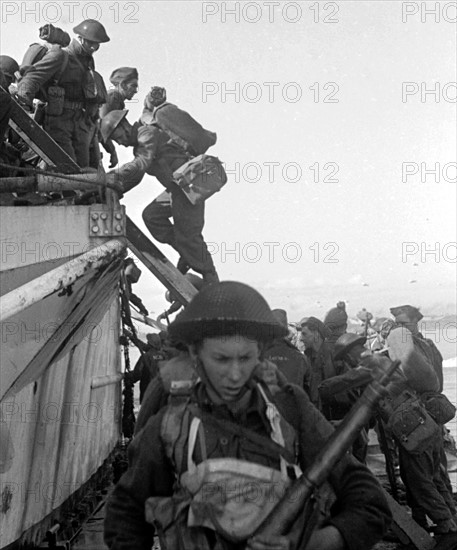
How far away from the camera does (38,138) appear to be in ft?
20.0

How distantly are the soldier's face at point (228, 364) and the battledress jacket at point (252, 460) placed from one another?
0.07m

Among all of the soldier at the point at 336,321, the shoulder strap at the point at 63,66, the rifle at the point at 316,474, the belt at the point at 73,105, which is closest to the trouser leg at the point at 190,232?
the belt at the point at 73,105

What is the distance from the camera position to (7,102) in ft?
15.9

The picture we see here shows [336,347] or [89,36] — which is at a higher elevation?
[89,36]

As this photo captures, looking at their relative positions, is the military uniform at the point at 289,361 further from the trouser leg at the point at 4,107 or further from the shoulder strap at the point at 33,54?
the shoulder strap at the point at 33,54

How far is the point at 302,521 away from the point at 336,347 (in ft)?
20.5

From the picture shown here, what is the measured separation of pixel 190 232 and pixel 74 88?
1.98m

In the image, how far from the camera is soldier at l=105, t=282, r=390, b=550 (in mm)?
2217

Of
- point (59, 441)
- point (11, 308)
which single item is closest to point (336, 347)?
point (59, 441)

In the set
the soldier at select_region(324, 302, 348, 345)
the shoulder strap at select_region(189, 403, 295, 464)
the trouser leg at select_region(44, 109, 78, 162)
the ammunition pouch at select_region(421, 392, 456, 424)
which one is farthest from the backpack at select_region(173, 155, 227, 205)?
the shoulder strap at select_region(189, 403, 295, 464)

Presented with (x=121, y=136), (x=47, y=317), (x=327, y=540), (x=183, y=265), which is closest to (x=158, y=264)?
(x=183, y=265)

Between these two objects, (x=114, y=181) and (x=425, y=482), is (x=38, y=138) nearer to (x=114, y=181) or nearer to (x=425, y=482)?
(x=114, y=181)

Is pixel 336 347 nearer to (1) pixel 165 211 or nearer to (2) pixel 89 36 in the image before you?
(1) pixel 165 211

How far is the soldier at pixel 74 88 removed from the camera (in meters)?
7.66
